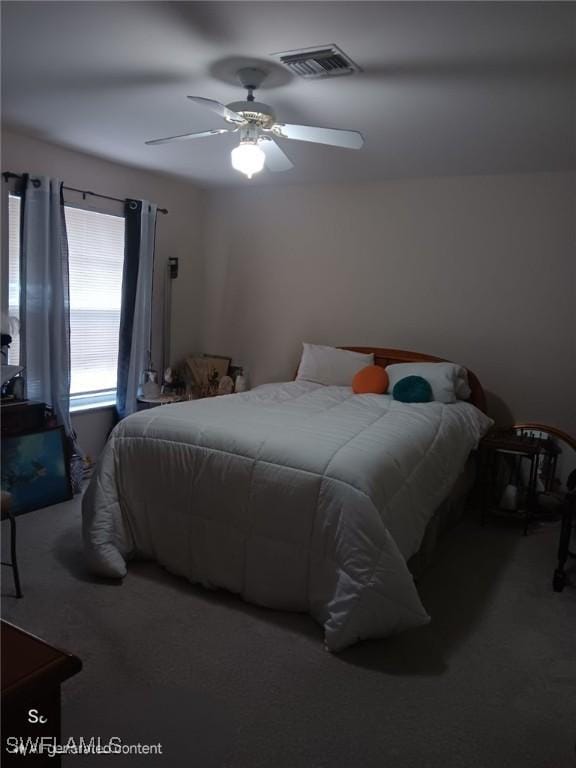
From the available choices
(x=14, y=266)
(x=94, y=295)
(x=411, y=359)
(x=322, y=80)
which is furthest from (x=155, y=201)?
(x=322, y=80)

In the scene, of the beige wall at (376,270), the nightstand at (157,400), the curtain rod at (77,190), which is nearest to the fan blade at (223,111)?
the curtain rod at (77,190)

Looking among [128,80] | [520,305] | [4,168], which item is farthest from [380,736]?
[4,168]

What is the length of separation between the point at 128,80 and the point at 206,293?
2.79 m

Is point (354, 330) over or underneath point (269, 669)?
over

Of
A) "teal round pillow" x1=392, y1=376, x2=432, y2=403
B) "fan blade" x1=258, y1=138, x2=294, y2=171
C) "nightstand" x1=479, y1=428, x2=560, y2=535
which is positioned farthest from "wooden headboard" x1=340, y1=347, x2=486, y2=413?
"fan blade" x1=258, y1=138, x2=294, y2=171

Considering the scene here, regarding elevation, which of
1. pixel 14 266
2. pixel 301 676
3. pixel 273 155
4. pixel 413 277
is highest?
pixel 273 155

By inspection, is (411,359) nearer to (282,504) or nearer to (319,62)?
(282,504)

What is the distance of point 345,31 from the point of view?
1968 mm

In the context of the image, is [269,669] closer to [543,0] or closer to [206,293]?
[543,0]

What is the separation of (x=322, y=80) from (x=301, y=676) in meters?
2.41

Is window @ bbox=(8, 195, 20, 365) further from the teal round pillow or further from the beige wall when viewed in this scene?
the teal round pillow

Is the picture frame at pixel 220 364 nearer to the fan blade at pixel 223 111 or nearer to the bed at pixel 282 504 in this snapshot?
the bed at pixel 282 504

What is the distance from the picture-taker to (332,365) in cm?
438

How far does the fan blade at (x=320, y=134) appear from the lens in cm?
244
